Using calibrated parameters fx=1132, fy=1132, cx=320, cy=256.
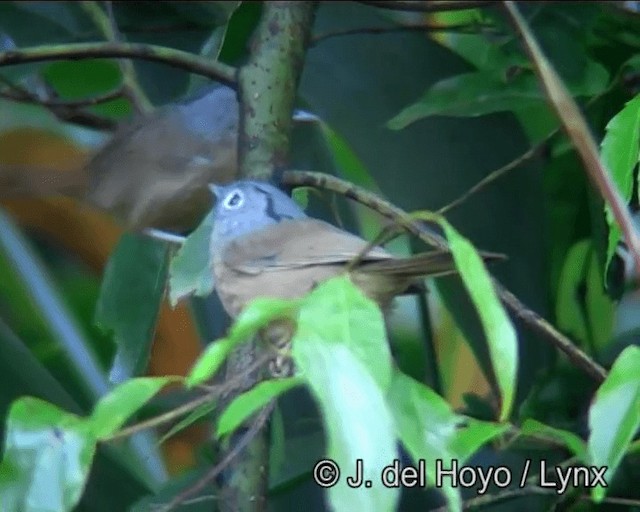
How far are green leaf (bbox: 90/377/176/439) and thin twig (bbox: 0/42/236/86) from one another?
31cm

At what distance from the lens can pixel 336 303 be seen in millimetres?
393

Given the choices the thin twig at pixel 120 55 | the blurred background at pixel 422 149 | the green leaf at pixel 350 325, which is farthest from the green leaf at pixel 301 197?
the green leaf at pixel 350 325

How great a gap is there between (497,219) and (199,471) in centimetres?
35

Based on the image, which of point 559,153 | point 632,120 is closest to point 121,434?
point 632,120

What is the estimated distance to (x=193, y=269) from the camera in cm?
77

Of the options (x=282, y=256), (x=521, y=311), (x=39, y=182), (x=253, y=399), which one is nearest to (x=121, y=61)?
(x=39, y=182)

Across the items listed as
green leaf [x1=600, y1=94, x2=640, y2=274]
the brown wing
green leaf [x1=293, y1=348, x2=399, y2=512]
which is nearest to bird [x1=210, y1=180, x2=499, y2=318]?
the brown wing

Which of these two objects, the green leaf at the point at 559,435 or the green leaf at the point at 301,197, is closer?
the green leaf at the point at 559,435

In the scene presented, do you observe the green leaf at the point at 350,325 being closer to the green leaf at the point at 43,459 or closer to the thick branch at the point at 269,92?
the green leaf at the point at 43,459

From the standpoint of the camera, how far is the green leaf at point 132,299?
852 mm

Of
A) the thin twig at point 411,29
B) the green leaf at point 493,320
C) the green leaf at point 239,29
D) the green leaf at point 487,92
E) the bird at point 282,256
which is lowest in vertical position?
the green leaf at point 493,320

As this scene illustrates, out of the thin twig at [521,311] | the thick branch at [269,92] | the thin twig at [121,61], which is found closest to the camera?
the thin twig at [521,311]

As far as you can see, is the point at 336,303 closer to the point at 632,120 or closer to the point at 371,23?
the point at 632,120

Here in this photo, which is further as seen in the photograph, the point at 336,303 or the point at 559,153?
the point at 559,153
